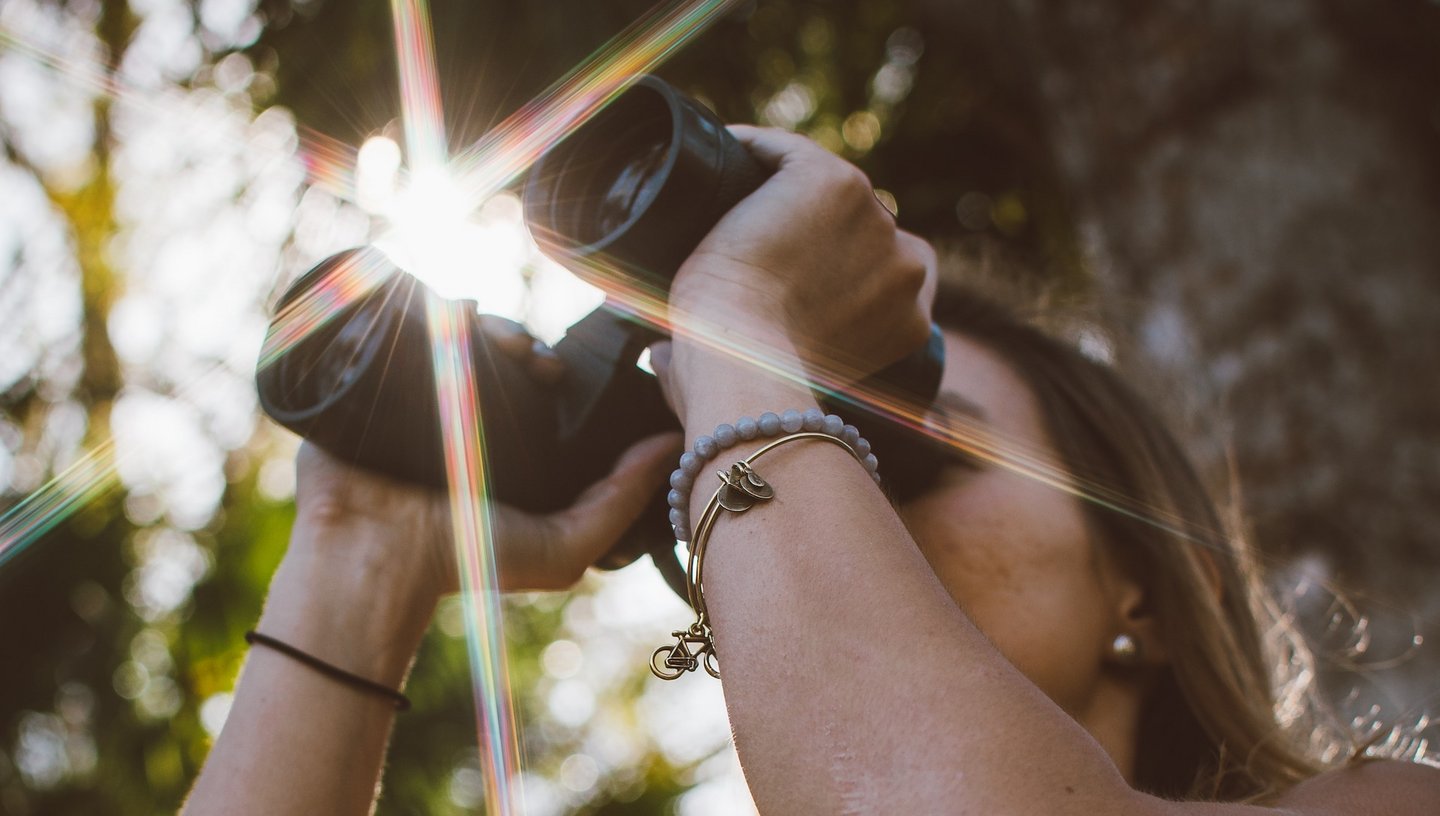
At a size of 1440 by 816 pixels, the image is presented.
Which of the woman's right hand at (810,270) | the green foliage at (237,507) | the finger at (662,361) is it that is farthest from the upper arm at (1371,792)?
the green foliage at (237,507)

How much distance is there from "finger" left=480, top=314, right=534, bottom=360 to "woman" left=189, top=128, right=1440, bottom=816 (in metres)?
0.18

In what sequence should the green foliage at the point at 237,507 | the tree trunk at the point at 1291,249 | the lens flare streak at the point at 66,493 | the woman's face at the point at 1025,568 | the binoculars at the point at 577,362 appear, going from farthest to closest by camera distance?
the lens flare streak at the point at 66,493
the green foliage at the point at 237,507
the tree trunk at the point at 1291,249
the woman's face at the point at 1025,568
the binoculars at the point at 577,362

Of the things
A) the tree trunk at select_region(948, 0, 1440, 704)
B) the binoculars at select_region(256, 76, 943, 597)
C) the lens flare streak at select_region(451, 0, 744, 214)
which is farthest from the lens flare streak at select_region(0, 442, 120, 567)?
the tree trunk at select_region(948, 0, 1440, 704)

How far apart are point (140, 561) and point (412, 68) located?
189 cm

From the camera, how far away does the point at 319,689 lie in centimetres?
115

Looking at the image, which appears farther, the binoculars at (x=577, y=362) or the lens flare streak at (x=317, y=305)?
the lens flare streak at (x=317, y=305)

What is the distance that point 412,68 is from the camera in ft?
6.89

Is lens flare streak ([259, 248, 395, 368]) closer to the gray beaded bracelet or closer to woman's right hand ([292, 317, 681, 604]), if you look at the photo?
woman's right hand ([292, 317, 681, 604])

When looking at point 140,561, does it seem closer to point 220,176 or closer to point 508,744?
point 220,176

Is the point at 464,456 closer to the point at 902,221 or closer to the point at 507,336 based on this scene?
the point at 507,336

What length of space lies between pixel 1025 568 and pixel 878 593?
0.48 m

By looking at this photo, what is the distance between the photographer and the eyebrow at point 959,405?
120cm

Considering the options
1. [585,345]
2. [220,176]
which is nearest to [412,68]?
[220,176]

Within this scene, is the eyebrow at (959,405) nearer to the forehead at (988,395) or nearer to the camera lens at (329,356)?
the forehead at (988,395)
